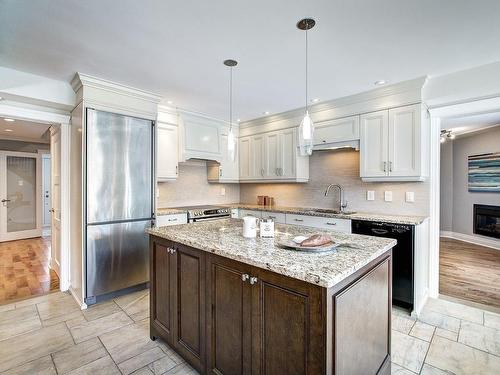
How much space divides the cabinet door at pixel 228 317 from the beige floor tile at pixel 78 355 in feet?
3.44

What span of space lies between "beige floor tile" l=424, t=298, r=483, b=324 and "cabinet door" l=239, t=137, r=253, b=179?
3.17 metres

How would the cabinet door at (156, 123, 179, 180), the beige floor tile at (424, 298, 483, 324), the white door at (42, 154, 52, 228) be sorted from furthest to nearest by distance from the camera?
the white door at (42, 154, 52, 228)
the cabinet door at (156, 123, 179, 180)
the beige floor tile at (424, 298, 483, 324)

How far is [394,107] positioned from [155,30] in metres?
2.68

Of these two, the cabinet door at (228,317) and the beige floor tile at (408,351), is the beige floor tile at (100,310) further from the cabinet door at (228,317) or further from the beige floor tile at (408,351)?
the beige floor tile at (408,351)

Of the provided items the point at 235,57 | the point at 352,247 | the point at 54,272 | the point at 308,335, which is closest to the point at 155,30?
the point at 235,57

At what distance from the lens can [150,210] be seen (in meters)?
3.27

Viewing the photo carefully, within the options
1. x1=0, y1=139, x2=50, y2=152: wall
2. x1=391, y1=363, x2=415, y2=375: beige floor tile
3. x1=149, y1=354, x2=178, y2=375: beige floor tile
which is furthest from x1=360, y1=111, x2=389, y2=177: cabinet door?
x1=0, y1=139, x2=50, y2=152: wall

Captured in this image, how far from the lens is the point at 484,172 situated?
540 cm

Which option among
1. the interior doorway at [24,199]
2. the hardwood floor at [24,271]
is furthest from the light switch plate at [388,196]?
the interior doorway at [24,199]

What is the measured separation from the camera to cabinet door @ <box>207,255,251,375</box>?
1.45m

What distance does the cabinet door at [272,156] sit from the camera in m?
4.36

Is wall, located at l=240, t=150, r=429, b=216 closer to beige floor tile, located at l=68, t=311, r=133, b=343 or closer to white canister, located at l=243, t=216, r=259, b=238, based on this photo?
white canister, located at l=243, t=216, r=259, b=238

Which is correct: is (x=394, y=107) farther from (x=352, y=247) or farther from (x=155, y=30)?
(x=155, y=30)

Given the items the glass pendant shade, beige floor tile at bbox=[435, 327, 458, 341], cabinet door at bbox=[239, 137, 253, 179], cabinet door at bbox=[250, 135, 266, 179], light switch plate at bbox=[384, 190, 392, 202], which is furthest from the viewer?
cabinet door at bbox=[239, 137, 253, 179]
